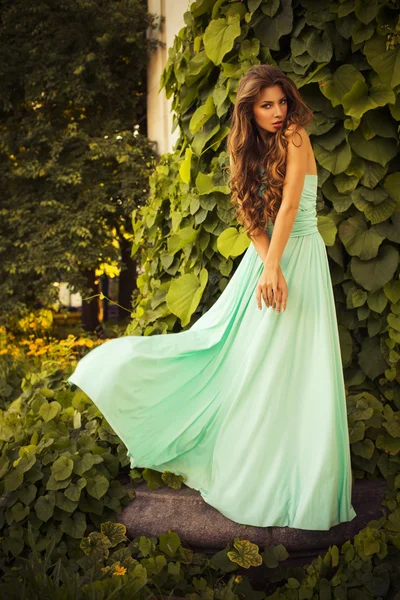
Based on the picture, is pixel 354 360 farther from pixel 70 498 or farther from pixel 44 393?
pixel 44 393

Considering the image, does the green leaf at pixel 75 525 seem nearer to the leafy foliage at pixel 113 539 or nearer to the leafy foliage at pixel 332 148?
the leafy foliage at pixel 113 539

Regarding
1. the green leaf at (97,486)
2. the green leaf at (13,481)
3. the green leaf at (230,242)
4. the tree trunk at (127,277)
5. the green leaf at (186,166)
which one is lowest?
the green leaf at (97,486)

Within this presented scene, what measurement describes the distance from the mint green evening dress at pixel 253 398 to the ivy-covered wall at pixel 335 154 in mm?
500

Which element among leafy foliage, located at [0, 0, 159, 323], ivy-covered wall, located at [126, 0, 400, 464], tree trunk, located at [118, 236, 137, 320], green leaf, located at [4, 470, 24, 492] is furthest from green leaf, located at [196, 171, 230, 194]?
tree trunk, located at [118, 236, 137, 320]

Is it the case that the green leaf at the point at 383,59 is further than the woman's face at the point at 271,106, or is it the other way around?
the green leaf at the point at 383,59

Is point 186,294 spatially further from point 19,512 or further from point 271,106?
point 19,512

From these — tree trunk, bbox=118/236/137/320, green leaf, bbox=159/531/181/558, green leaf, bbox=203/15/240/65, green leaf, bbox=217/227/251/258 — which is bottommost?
green leaf, bbox=159/531/181/558

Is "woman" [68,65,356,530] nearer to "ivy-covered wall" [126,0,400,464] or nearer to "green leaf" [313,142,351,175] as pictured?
"ivy-covered wall" [126,0,400,464]

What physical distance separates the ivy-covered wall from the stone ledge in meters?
0.39

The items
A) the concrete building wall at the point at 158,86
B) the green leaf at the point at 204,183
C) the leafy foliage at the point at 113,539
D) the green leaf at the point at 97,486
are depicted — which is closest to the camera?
the leafy foliage at the point at 113,539

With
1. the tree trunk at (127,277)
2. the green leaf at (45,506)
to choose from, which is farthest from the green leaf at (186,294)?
the tree trunk at (127,277)

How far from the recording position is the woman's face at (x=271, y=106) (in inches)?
81.5

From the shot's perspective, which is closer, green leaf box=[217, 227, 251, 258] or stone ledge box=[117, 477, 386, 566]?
stone ledge box=[117, 477, 386, 566]

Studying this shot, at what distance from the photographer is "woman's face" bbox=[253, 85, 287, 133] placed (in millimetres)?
2070
